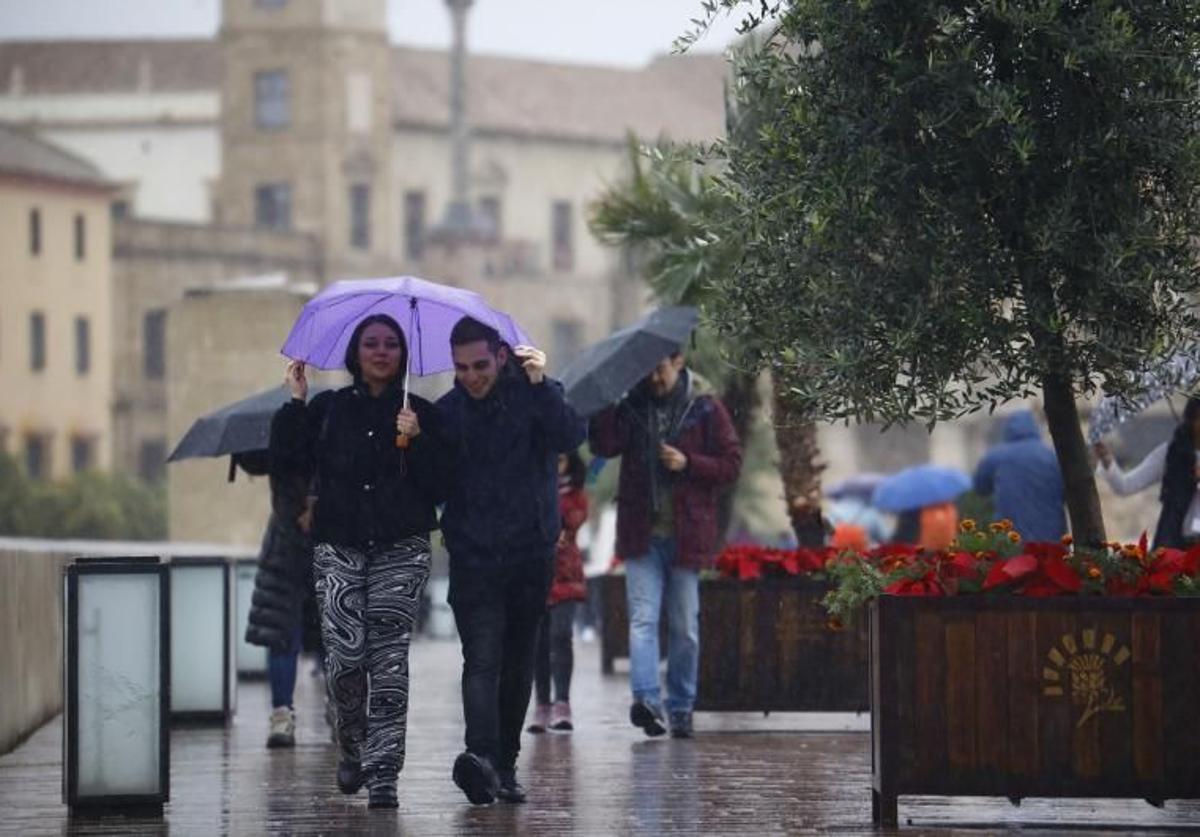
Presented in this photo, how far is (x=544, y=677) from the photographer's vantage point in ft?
57.6

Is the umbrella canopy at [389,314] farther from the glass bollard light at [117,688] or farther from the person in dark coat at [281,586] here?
the person in dark coat at [281,586]

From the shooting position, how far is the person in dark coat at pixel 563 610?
1714 centimetres

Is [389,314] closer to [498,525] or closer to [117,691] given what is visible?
[498,525]

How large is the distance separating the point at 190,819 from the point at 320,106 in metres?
108

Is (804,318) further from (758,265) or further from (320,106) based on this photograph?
(320,106)

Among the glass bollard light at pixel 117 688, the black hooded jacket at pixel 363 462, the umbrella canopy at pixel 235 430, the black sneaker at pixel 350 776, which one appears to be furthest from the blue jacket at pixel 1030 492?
the glass bollard light at pixel 117 688

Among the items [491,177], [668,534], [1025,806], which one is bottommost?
[1025,806]

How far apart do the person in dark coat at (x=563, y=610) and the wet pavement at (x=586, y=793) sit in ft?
0.71

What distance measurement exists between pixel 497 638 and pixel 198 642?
20.0 ft

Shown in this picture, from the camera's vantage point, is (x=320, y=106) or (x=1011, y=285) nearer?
(x=1011, y=285)

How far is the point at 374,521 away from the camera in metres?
12.2

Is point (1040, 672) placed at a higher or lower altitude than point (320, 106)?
lower

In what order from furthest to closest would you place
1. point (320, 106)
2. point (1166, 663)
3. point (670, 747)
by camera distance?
1. point (320, 106)
2. point (670, 747)
3. point (1166, 663)

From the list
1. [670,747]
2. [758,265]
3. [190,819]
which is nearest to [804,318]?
[758,265]
